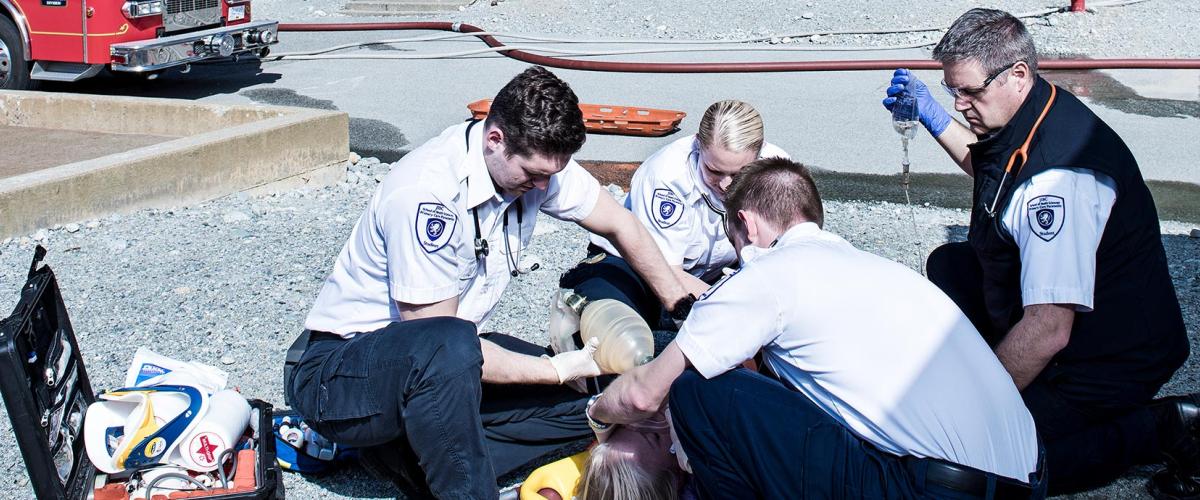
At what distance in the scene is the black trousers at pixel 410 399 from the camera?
295 centimetres

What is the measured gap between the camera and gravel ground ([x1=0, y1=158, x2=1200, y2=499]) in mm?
4094

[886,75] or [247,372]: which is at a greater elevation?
[886,75]

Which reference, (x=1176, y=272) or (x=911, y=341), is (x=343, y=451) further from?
(x=1176, y=272)

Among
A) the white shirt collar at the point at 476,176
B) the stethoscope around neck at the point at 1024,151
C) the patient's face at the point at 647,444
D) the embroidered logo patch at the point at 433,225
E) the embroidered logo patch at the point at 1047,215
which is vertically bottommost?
the patient's face at the point at 647,444

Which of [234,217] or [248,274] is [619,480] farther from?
[234,217]

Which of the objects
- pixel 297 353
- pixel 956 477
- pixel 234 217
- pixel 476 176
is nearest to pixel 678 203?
pixel 476 176

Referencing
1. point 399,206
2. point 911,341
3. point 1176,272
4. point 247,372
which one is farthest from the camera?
point 1176,272

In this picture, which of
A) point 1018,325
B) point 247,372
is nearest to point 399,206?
point 247,372

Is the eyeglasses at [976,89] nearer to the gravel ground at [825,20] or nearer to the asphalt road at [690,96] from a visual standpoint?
the asphalt road at [690,96]

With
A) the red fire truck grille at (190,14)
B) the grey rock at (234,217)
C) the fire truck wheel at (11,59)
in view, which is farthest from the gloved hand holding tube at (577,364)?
the fire truck wheel at (11,59)

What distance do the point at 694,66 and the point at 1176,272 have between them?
Result: 18.0 feet

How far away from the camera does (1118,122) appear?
859 cm

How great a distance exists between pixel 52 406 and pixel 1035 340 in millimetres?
2753

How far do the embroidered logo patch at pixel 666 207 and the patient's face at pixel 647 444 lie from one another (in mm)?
1105
